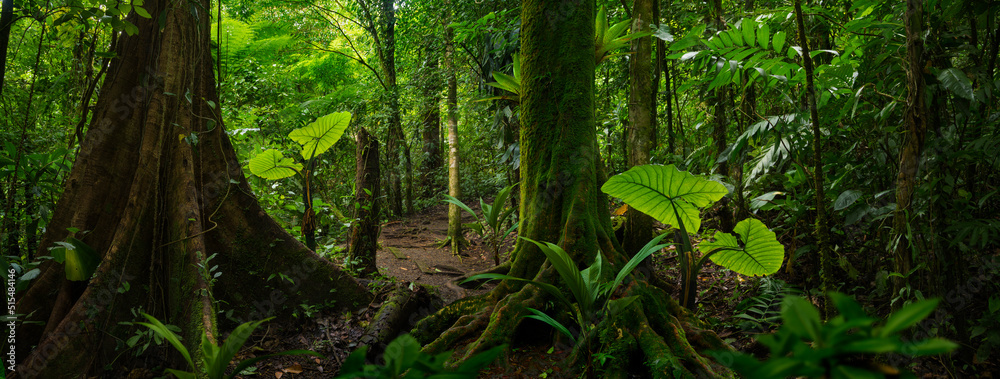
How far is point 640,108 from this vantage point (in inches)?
163

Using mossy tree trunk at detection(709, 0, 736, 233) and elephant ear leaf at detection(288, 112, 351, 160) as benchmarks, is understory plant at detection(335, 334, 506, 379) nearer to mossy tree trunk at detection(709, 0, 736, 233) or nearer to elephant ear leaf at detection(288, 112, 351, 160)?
elephant ear leaf at detection(288, 112, 351, 160)

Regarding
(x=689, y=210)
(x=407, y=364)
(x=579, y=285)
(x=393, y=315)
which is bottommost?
(x=393, y=315)

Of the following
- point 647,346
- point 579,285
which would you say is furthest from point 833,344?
point 647,346

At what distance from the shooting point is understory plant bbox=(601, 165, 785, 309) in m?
2.56

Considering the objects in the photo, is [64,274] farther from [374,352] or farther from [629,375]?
[629,375]

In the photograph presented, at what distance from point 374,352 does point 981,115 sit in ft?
11.0

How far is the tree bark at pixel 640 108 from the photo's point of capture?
161 inches

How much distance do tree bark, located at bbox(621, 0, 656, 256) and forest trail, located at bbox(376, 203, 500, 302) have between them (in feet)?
5.36

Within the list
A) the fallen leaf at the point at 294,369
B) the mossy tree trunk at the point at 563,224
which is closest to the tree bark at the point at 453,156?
the mossy tree trunk at the point at 563,224

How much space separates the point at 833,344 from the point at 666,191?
7.84 feet

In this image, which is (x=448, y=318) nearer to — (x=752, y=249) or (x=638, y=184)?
(x=638, y=184)

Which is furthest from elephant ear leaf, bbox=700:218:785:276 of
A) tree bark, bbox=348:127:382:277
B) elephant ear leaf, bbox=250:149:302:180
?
elephant ear leaf, bbox=250:149:302:180

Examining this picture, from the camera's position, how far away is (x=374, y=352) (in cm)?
294

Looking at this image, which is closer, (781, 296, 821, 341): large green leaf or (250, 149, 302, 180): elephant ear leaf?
(781, 296, 821, 341): large green leaf
